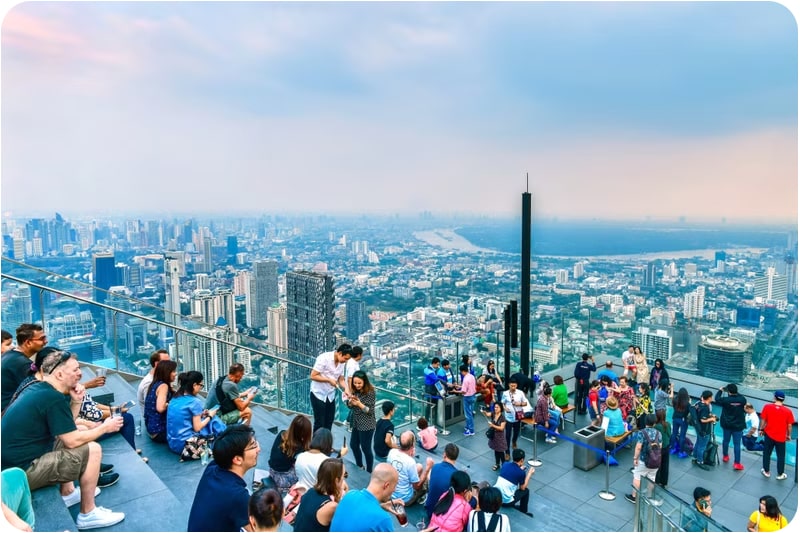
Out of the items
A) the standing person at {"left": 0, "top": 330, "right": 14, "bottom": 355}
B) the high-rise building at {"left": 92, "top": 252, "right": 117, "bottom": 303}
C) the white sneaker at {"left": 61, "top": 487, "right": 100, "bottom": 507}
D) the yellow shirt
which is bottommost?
the yellow shirt

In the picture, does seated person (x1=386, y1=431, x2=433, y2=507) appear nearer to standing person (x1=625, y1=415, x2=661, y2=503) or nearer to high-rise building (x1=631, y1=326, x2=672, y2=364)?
standing person (x1=625, y1=415, x2=661, y2=503)

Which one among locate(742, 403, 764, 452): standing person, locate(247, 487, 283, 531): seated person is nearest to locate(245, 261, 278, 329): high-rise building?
locate(247, 487, 283, 531): seated person

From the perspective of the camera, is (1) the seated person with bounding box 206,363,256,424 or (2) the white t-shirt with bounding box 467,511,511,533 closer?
(2) the white t-shirt with bounding box 467,511,511,533

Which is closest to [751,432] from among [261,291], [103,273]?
[103,273]

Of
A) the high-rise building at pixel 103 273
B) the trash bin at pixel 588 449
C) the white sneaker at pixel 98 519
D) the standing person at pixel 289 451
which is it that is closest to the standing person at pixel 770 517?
the trash bin at pixel 588 449

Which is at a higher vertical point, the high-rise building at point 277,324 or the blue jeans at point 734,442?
the high-rise building at point 277,324

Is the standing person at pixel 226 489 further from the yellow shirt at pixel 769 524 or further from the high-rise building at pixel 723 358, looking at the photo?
the high-rise building at pixel 723 358
